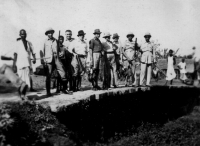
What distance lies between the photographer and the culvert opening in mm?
5935

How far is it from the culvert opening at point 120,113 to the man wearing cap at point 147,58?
0.63 m

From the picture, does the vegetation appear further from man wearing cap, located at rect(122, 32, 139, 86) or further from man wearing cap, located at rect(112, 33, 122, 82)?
man wearing cap, located at rect(122, 32, 139, 86)

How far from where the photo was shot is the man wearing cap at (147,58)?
996 cm

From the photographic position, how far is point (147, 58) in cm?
1003

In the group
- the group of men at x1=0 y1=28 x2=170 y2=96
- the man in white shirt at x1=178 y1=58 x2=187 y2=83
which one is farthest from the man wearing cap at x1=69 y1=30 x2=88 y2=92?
the man in white shirt at x1=178 y1=58 x2=187 y2=83

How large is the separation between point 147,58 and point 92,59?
2.44 metres

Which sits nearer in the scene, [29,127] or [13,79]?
[29,127]

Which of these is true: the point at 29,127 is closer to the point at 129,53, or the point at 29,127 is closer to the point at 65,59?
the point at 65,59

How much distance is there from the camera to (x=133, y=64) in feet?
34.3

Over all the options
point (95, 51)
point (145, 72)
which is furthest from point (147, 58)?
point (95, 51)

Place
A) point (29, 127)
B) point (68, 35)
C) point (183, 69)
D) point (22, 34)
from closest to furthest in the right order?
point (29, 127) → point (22, 34) → point (68, 35) → point (183, 69)

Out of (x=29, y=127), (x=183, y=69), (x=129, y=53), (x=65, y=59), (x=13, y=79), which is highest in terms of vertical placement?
(x=129, y=53)

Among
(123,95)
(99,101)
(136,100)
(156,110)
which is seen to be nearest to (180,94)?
(156,110)

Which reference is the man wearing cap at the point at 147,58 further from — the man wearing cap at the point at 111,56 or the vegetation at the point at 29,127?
the vegetation at the point at 29,127
